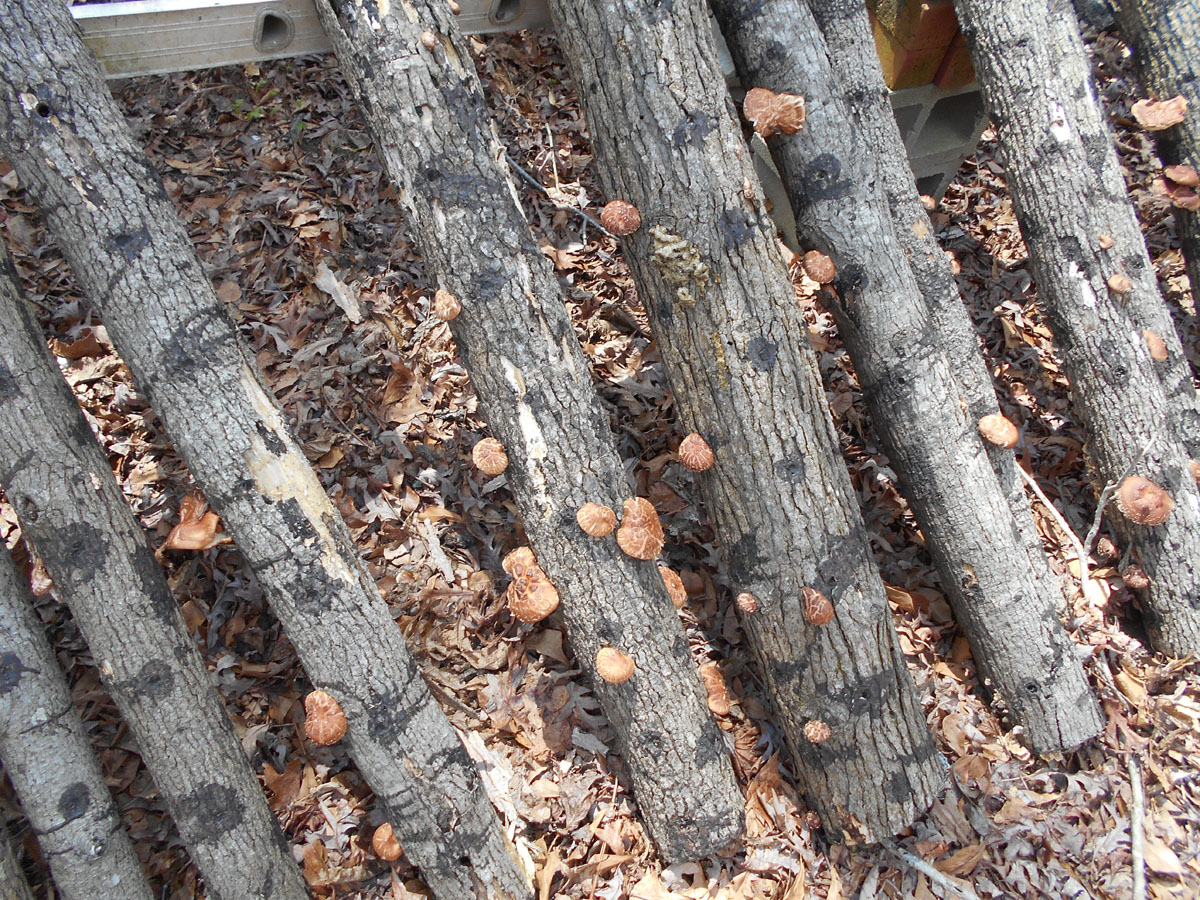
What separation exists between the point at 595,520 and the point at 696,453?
57cm

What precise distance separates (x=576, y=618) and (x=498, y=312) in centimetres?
137

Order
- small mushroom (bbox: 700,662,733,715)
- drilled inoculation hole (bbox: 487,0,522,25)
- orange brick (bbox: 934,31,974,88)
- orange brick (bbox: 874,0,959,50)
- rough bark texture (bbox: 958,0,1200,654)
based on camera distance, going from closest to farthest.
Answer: small mushroom (bbox: 700,662,733,715)
drilled inoculation hole (bbox: 487,0,522,25)
rough bark texture (bbox: 958,0,1200,654)
orange brick (bbox: 874,0,959,50)
orange brick (bbox: 934,31,974,88)

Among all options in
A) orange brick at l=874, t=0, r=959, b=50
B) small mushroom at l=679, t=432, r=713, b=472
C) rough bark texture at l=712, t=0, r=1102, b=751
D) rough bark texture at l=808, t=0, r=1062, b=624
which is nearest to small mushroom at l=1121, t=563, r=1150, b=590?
rough bark texture at l=808, t=0, r=1062, b=624


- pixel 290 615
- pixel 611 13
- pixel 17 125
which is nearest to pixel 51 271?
pixel 17 125

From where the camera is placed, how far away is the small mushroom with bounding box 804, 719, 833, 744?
332 cm

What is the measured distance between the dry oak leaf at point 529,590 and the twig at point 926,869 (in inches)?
76.7

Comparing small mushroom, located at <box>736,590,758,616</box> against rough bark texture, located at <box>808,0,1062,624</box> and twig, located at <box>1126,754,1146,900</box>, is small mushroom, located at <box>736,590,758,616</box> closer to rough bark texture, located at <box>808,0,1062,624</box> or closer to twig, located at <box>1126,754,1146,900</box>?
rough bark texture, located at <box>808,0,1062,624</box>

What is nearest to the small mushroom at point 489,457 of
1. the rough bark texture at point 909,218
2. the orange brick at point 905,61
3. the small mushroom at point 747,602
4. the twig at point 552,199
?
the small mushroom at point 747,602

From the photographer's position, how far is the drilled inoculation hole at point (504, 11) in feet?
12.3

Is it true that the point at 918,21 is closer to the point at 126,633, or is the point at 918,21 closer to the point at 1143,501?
the point at 1143,501

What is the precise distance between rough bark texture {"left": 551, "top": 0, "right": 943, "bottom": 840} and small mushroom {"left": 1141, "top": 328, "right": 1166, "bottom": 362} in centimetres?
217

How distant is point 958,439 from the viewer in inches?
148

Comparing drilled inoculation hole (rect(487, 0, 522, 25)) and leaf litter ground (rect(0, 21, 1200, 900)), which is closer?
leaf litter ground (rect(0, 21, 1200, 900))

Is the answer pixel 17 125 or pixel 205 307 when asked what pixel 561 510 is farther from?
pixel 17 125
